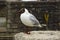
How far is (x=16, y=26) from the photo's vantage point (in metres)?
5.75

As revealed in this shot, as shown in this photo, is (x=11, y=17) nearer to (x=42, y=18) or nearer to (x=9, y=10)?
(x=9, y=10)

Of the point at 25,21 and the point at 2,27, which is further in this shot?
the point at 2,27

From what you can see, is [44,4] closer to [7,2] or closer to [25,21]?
[7,2]

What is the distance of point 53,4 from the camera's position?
18.8 ft

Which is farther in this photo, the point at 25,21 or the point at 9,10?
the point at 9,10

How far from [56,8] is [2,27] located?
1638 mm

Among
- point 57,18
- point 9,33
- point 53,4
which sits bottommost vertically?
point 9,33

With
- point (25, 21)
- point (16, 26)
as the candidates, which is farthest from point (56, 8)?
point (25, 21)

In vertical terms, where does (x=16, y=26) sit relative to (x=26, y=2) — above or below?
below

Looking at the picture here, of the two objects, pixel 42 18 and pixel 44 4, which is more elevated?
pixel 44 4

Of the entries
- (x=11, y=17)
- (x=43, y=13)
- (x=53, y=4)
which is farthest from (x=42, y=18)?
(x=11, y=17)

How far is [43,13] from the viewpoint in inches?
226

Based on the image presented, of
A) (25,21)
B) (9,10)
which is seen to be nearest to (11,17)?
(9,10)

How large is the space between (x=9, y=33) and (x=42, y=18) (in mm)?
1009
